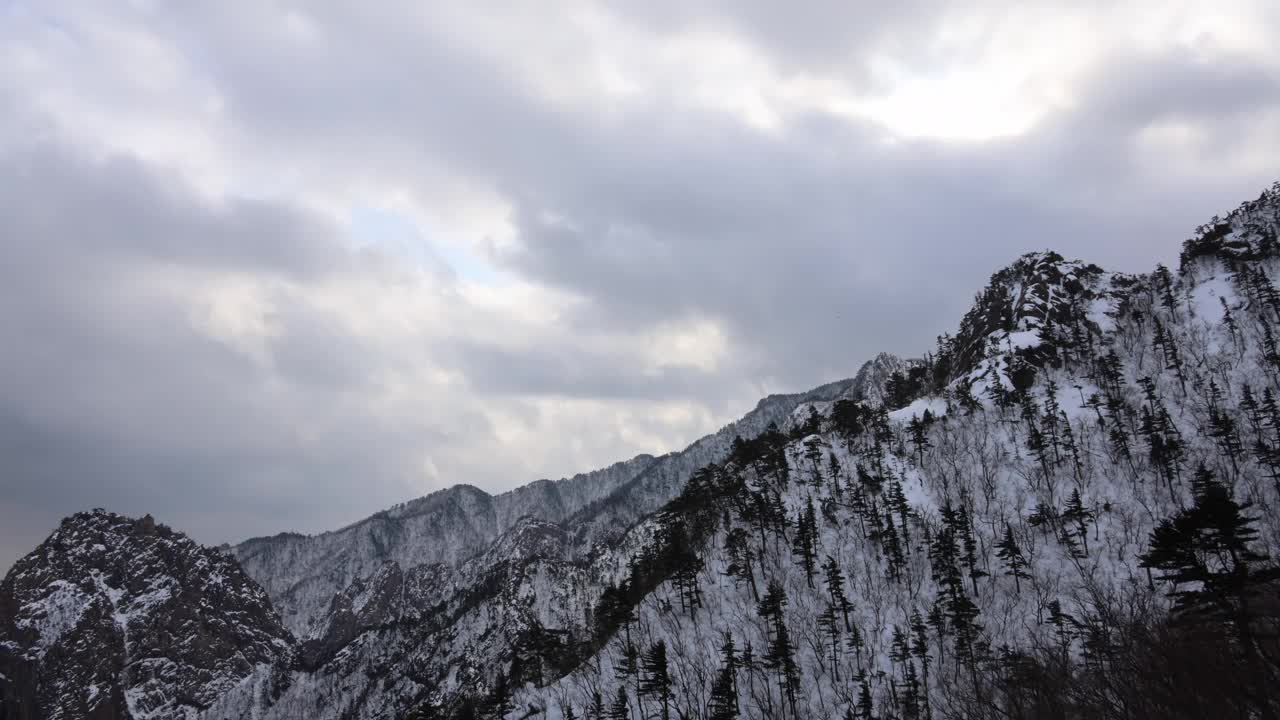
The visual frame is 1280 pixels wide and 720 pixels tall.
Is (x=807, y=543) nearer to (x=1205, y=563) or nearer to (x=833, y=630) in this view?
(x=833, y=630)

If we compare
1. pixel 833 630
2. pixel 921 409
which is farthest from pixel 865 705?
pixel 921 409

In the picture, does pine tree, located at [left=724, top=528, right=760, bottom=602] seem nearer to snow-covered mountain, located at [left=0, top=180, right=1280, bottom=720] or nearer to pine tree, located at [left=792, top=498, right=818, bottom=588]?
snow-covered mountain, located at [left=0, top=180, right=1280, bottom=720]

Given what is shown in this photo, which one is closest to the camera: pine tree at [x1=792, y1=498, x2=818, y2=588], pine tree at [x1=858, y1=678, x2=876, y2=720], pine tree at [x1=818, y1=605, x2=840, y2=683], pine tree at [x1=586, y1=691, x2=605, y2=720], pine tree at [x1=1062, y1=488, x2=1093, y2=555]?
pine tree at [x1=858, y1=678, x2=876, y2=720]

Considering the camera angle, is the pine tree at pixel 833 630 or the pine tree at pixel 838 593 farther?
the pine tree at pixel 838 593

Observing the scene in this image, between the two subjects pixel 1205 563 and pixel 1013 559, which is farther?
pixel 1013 559

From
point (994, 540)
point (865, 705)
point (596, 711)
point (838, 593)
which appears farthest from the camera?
point (994, 540)

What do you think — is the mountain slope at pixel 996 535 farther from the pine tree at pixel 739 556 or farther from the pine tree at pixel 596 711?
the pine tree at pixel 596 711

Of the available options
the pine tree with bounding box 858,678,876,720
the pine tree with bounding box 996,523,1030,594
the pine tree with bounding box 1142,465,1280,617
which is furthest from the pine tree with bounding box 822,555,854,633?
the pine tree with bounding box 1142,465,1280,617

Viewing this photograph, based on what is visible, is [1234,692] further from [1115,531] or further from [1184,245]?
[1184,245]

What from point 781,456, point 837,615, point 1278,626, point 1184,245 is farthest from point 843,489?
point 1184,245

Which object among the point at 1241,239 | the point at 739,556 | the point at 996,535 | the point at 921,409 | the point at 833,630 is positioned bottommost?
the point at 833,630

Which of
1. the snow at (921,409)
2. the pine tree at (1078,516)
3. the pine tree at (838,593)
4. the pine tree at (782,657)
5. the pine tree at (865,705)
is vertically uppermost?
the snow at (921,409)

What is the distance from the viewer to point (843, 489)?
138m


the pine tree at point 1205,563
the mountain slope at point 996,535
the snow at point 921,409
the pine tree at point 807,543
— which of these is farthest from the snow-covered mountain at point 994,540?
the pine tree at point 807,543
